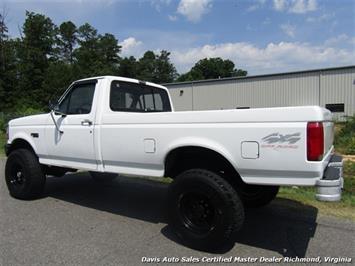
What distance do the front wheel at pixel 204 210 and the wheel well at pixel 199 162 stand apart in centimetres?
25

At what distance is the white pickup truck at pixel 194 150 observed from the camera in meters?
3.72

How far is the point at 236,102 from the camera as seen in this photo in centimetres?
3634

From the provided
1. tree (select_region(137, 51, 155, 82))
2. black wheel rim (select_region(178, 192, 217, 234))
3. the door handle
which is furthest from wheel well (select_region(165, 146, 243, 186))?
tree (select_region(137, 51, 155, 82))

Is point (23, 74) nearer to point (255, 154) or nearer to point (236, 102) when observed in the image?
point (236, 102)

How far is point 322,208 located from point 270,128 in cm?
268

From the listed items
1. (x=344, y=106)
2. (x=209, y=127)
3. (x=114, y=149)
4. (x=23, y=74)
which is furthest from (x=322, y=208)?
(x=23, y=74)

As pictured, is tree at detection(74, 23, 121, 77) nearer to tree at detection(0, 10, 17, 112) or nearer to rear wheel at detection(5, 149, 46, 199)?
tree at detection(0, 10, 17, 112)

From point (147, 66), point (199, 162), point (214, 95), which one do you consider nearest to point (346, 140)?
point (199, 162)

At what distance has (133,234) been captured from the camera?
4.82 meters

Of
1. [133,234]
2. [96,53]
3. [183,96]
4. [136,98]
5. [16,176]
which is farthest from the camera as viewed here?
[96,53]

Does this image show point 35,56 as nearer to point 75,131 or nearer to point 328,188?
point 75,131

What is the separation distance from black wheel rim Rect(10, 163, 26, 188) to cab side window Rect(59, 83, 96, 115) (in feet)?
4.70

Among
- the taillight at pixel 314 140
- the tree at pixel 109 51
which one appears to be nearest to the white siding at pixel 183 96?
the taillight at pixel 314 140

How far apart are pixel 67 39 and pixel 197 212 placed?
281ft
